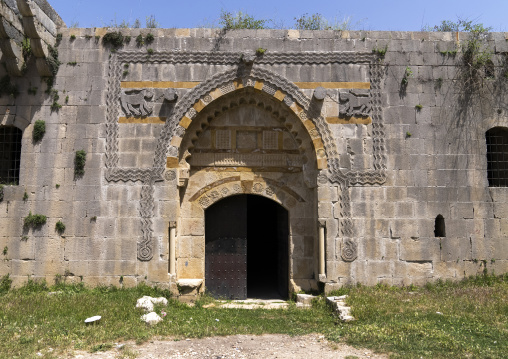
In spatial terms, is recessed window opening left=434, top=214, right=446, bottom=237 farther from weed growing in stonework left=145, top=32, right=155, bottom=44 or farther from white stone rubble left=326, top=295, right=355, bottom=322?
weed growing in stonework left=145, top=32, right=155, bottom=44

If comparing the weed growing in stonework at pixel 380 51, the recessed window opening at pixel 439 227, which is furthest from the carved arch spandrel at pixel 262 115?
the recessed window opening at pixel 439 227

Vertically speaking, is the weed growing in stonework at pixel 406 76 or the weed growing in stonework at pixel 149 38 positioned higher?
the weed growing in stonework at pixel 149 38

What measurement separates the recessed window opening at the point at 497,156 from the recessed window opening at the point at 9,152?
10816 millimetres

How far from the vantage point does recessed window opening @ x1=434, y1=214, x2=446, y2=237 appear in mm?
8789

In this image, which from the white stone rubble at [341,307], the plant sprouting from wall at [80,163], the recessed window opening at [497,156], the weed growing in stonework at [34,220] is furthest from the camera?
the recessed window opening at [497,156]

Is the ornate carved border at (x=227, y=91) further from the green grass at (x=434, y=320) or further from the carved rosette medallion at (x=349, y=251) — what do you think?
the green grass at (x=434, y=320)

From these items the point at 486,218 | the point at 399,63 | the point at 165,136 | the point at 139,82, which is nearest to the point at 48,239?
the point at 165,136

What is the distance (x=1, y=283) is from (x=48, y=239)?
124 centimetres

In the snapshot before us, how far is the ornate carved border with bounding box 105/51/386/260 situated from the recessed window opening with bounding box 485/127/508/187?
2863mm

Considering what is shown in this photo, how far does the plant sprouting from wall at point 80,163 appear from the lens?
8680 millimetres

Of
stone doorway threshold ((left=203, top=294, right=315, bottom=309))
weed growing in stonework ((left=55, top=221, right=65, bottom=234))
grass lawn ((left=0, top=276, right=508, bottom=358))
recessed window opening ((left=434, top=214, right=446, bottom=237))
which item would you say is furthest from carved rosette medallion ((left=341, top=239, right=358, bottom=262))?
weed growing in stonework ((left=55, top=221, right=65, bottom=234))

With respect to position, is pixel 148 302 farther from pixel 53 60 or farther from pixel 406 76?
pixel 406 76

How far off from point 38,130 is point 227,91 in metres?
4.10

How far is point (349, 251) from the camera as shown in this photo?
28.3ft
